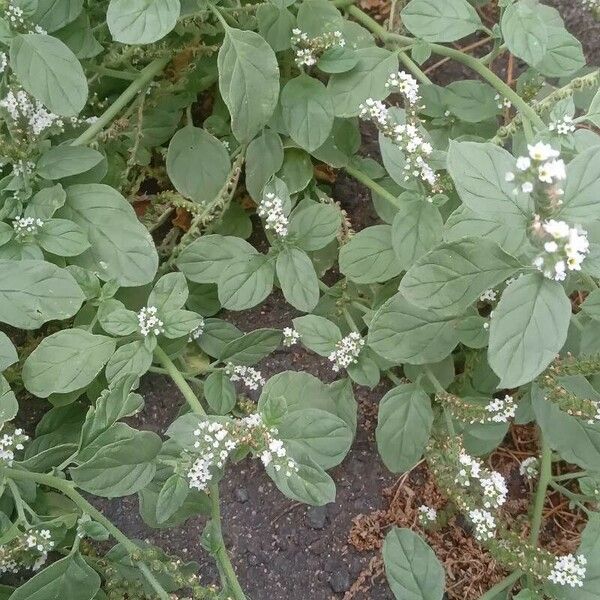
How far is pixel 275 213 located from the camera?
128 centimetres

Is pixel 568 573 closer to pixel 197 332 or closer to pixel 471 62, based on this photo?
pixel 197 332

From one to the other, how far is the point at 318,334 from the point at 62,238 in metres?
0.44

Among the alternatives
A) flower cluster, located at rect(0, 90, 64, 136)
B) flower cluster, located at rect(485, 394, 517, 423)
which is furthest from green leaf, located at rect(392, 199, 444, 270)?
flower cluster, located at rect(0, 90, 64, 136)

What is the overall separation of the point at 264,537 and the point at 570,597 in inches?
21.7

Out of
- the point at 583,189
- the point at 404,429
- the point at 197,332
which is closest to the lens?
the point at 583,189

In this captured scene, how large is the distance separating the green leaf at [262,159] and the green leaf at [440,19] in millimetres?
317

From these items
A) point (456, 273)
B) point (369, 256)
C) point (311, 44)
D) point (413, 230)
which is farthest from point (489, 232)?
point (311, 44)

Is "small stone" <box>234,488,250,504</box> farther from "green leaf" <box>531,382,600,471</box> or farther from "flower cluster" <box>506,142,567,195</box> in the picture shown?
"flower cluster" <box>506,142,567,195</box>

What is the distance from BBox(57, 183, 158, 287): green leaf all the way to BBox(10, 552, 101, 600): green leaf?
0.44 m

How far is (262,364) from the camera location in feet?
5.05

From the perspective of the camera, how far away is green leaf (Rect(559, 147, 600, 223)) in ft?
3.02

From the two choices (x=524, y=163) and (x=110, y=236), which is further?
(x=110, y=236)

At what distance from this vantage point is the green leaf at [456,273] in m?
0.96

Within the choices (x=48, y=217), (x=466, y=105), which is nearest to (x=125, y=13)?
(x=48, y=217)
